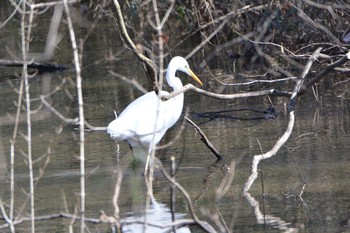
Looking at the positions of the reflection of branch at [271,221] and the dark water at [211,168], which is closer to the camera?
the reflection of branch at [271,221]

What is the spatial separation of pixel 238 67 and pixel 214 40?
51.6 inches

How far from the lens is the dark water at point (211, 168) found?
22.1 feet

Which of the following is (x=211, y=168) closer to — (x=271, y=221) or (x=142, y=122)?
(x=142, y=122)

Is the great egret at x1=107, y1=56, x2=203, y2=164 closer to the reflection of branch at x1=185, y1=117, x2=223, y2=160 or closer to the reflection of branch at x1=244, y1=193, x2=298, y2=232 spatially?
the reflection of branch at x1=185, y1=117, x2=223, y2=160

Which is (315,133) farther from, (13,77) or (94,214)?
(13,77)

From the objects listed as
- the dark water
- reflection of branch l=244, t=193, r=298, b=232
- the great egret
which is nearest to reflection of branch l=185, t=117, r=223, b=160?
the dark water

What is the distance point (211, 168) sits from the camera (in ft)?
27.1

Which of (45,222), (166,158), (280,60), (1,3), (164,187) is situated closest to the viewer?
(45,222)

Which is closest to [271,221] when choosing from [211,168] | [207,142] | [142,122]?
[211,168]

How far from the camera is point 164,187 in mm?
7934

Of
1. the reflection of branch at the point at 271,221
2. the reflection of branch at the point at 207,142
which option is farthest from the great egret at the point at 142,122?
the reflection of branch at the point at 271,221

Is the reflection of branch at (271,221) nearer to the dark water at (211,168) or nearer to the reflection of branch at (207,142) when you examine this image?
the dark water at (211,168)

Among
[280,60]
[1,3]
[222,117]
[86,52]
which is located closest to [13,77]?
[86,52]

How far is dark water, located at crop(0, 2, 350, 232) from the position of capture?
6.72m
